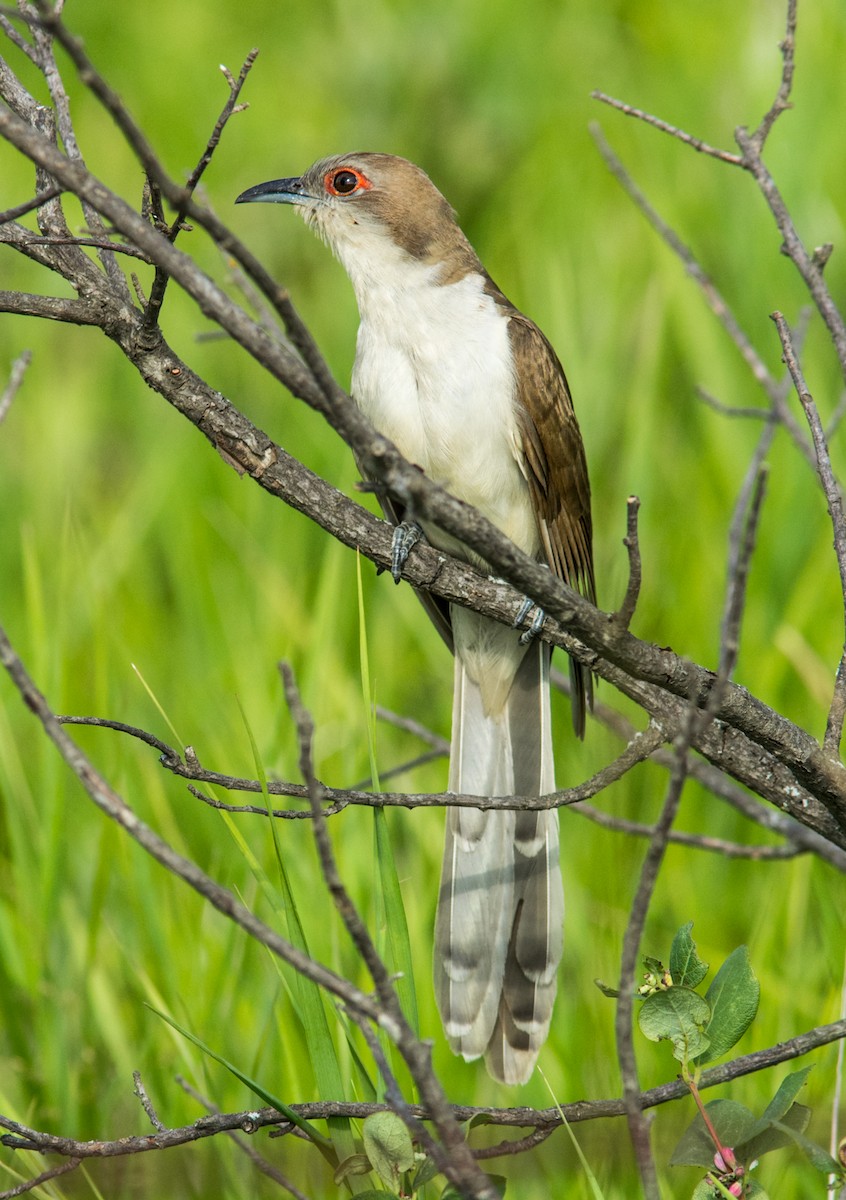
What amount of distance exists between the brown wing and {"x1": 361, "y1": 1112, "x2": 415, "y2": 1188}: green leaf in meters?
1.81

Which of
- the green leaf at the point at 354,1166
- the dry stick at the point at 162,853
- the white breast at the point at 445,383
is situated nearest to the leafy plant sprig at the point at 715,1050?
the green leaf at the point at 354,1166

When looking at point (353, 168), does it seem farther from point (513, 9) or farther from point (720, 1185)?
point (513, 9)

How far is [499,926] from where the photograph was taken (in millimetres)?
3369

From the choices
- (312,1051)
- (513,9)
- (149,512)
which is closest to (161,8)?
(513,9)

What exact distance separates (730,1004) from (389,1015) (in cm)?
75

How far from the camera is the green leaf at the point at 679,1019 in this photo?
213 centimetres

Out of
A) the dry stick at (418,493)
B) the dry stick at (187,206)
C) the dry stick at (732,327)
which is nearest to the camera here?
the dry stick at (187,206)

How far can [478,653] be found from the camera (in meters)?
4.24

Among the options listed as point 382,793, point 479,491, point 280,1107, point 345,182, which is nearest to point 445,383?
point 479,491

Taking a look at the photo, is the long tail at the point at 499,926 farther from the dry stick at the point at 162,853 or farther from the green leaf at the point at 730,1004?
the dry stick at the point at 162,853

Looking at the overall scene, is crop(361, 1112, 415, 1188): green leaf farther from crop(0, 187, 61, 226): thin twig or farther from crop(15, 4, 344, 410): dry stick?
crop(0, 187, 61, 226): thin twig

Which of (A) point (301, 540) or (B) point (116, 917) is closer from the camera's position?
(B) point (116, 917)

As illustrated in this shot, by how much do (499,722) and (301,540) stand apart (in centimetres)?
196

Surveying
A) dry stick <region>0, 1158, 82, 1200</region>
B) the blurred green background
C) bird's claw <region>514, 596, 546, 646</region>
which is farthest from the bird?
dry stick <region>0, 1158, 82, 1200</region>
